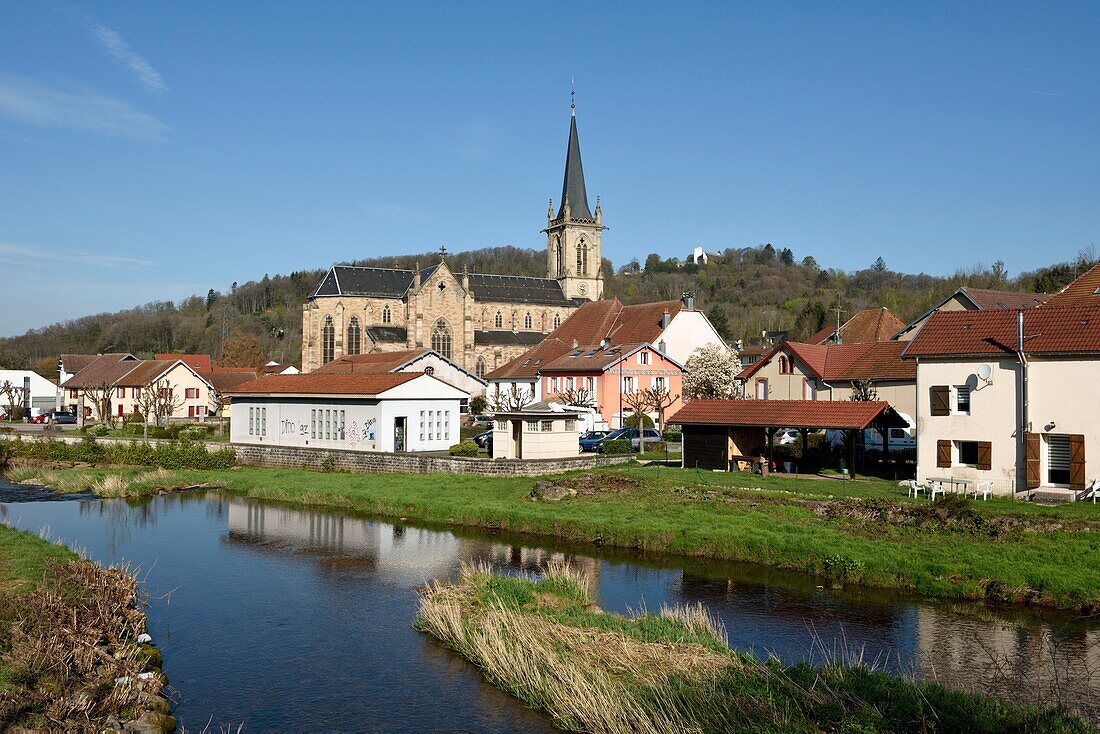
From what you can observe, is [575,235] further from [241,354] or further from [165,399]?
[241,354]

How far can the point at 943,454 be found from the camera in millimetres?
27266

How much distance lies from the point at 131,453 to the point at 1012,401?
38268 mm

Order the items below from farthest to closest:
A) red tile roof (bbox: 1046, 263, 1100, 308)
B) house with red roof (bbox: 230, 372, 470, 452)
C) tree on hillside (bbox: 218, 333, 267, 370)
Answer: tree on hillside (bbox: 218, 333, 267, 370) < house with red roof (bbox: 230, 372, 470, 452) < red tile roof (bbox: 1046, 263, 1100, 308)

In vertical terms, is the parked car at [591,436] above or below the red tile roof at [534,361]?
below

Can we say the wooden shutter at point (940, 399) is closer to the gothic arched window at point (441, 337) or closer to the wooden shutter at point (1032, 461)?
the wooden shutter at point (1032, 461)

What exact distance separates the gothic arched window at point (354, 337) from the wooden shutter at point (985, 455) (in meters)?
64.2

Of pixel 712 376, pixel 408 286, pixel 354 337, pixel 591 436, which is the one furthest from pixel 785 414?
pixel 408 286

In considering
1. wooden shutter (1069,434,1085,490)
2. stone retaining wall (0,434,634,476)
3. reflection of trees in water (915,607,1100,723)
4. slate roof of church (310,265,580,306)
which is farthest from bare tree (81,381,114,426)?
reflection of trees in water (915,607,1100,723)

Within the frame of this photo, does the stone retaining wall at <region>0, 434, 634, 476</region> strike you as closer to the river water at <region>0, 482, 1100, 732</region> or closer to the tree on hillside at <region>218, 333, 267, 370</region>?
the river water at <region>0, 482, 1100, 732</region>

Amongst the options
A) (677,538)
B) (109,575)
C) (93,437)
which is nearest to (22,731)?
(109,575)

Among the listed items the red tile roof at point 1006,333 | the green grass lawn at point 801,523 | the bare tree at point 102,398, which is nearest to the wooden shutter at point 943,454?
the green grass lawn at point 801,523

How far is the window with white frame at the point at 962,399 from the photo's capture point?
27.2m

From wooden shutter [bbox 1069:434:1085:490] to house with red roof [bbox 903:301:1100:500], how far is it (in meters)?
0.02

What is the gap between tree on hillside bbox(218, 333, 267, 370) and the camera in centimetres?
12109
